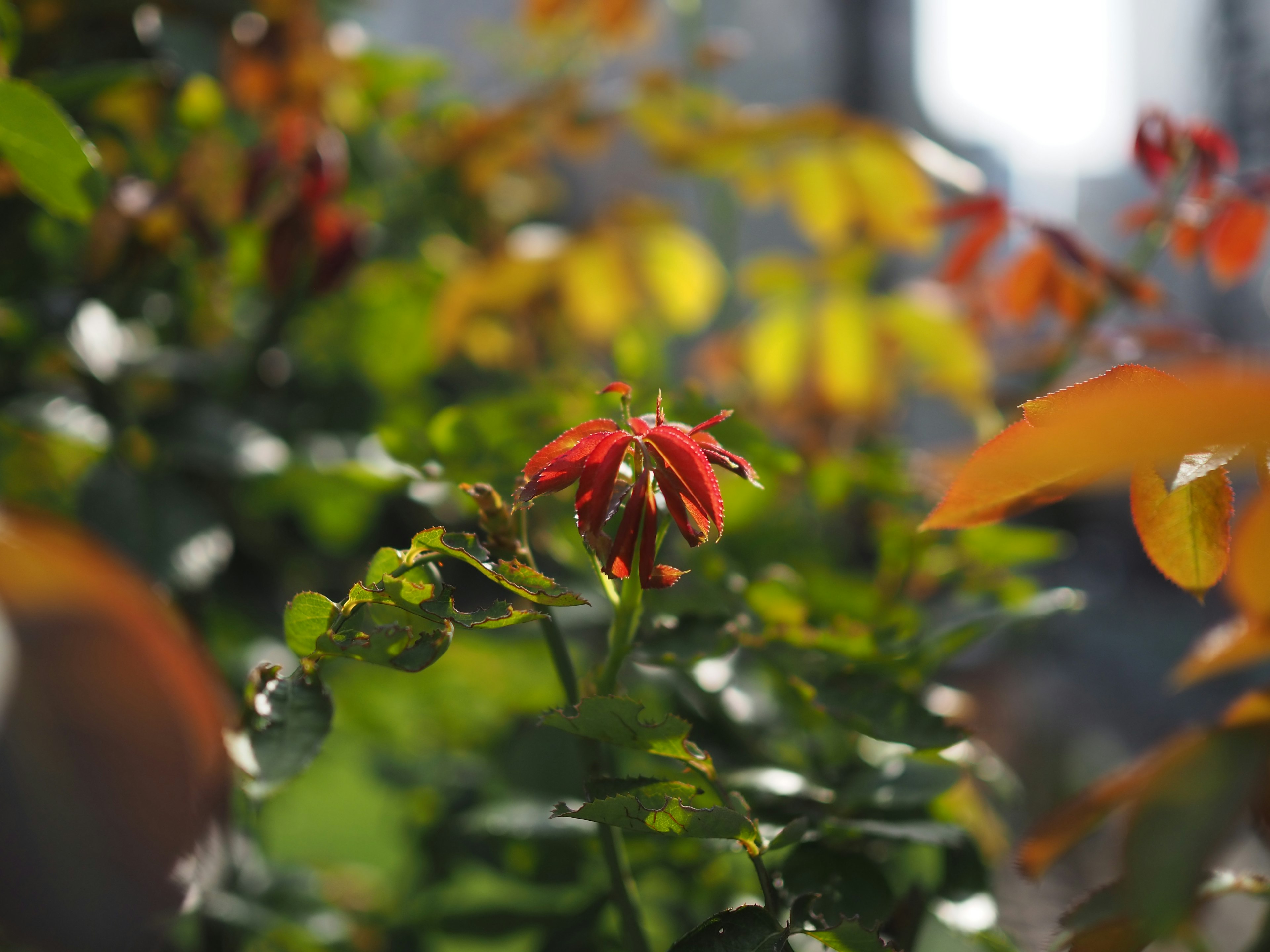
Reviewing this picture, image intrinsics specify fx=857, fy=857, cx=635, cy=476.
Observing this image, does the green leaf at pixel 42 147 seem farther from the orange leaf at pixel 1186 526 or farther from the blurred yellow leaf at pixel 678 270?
the blurred yellow leaf at pixel 678 270

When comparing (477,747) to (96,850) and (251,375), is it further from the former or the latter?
(96,850)

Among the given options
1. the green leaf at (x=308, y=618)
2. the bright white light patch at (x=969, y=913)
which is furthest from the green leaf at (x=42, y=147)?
the bright white light patch at (x=969, y=913)

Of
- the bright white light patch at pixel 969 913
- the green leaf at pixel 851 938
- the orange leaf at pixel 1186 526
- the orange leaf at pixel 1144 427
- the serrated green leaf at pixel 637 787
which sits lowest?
the bright white light patch at pixel 969 913

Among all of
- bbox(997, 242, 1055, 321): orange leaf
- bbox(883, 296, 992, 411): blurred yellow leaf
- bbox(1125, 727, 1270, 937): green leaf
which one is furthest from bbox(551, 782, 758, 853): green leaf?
bbox(883, 296, 992, 411): blurred yellow leaf

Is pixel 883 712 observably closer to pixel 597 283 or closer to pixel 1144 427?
pixel 1144 427

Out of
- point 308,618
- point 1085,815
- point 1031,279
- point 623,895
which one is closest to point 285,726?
point 308,618

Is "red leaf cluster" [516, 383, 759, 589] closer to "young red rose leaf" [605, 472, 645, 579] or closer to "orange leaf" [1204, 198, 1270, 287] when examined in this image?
"young red rose leaf" [605, 472, 645, 579]

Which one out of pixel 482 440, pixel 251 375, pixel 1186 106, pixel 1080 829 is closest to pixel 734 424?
pixel 482 440
